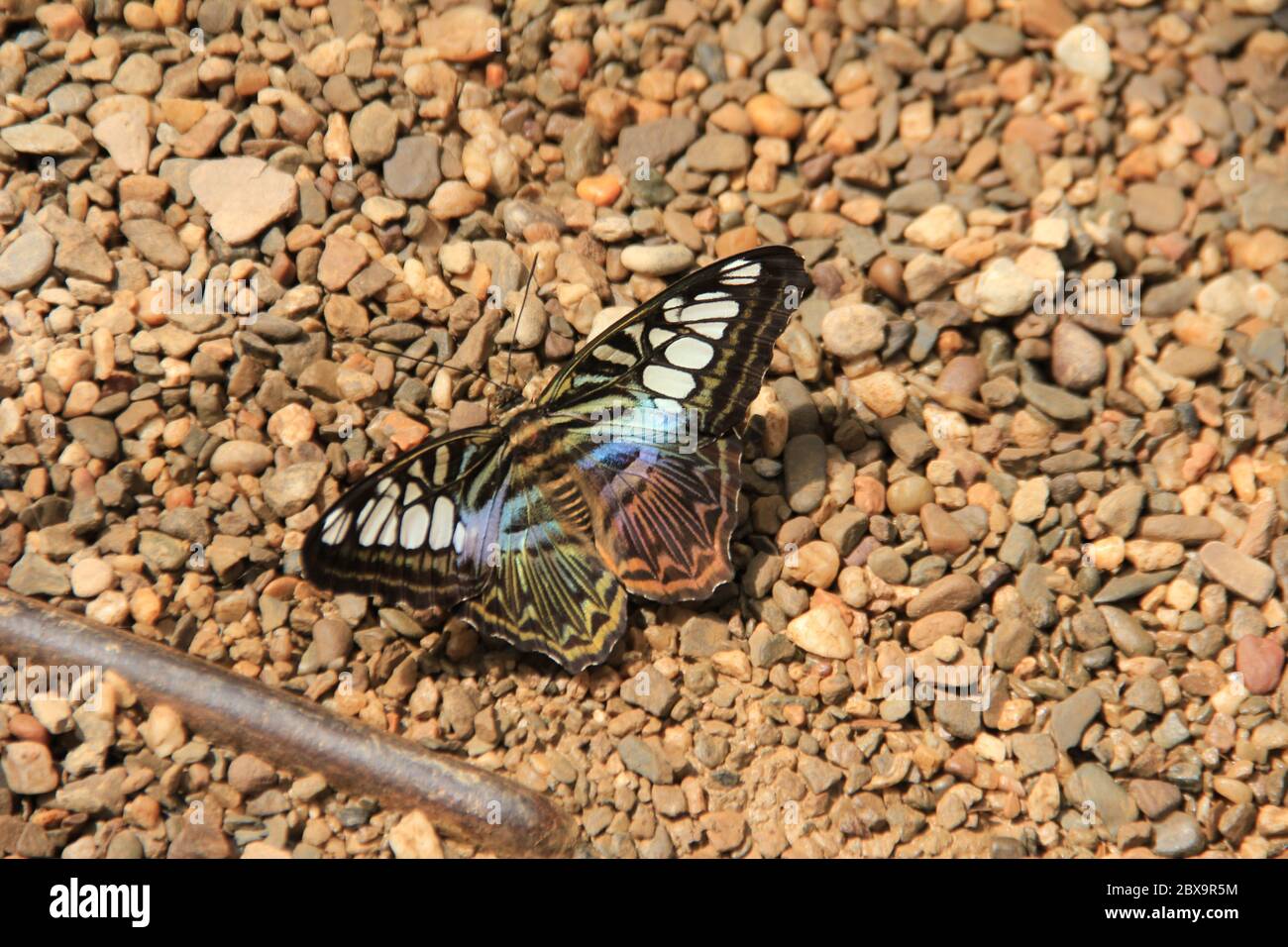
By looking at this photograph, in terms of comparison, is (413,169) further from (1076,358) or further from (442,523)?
(1076,358)

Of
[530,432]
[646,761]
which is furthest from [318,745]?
[530,432]

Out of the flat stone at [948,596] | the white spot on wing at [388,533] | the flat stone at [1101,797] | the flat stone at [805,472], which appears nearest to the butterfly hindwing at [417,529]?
the white spot on wing at [388,533]

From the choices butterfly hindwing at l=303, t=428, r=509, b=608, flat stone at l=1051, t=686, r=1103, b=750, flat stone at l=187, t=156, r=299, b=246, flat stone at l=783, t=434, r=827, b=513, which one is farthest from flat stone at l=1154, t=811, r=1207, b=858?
flat stone at l=187, t=156, r=299, b=246

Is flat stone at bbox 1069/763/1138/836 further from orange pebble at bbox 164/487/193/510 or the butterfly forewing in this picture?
orange pebble at bbox 164/487/193/510

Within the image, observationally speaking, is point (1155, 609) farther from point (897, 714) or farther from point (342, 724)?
point (342, 724)

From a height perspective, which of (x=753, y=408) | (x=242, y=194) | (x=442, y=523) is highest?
(x=242, y=194)

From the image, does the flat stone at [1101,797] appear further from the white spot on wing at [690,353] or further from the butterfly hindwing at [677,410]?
the white spot on wing at [690,353]

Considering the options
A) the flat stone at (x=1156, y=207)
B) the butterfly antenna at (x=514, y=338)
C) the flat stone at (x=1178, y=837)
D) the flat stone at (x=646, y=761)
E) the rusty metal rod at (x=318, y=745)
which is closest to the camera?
the rusty metal rod at (x=318, y=745)
